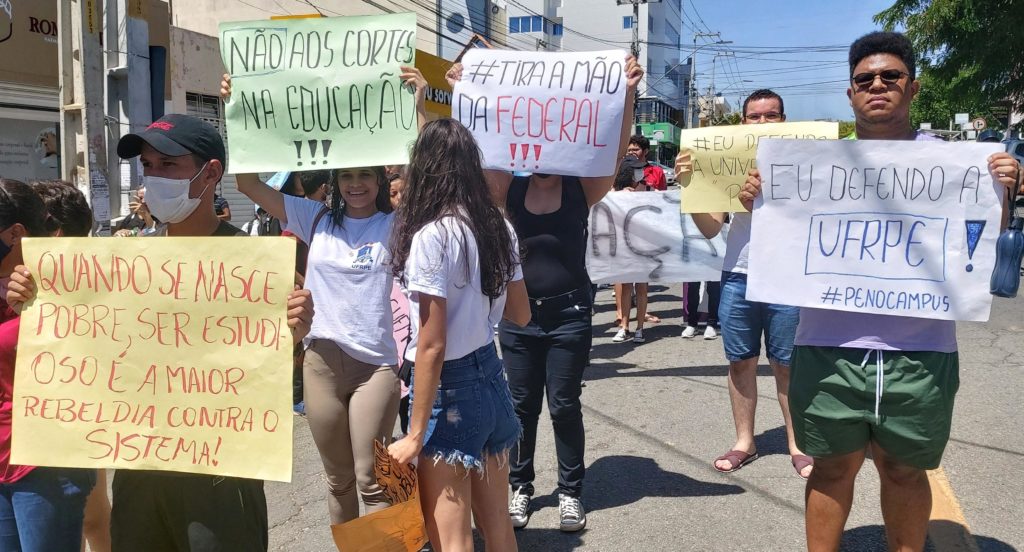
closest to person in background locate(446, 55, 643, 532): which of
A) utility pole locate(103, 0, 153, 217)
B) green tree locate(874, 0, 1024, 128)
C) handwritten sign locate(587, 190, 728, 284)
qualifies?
handwritten sign locate(587, 190, 728, 284)

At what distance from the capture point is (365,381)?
3137 millimetres

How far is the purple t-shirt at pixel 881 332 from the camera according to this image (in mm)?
2764

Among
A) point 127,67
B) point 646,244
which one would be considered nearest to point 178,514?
point 127,67

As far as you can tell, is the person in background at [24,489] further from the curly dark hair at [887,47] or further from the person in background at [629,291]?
the person in background at [629,291]

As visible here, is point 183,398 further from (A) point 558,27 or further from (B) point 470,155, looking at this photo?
(A) point 558,27

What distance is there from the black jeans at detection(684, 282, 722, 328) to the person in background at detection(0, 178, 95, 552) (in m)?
6.72

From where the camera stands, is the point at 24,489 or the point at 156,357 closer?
the point at 156,357

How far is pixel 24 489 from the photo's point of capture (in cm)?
241

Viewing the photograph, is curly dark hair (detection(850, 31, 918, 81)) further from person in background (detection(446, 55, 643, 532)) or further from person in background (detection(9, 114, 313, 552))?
person in background (detection(9, 114, 313, 552))

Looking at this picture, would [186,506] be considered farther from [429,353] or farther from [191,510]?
[429,353]

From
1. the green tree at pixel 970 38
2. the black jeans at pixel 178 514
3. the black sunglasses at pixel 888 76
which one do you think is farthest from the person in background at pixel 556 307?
the green tree at pixel 970 38

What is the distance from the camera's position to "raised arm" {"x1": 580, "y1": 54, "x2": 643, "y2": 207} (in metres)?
3.67

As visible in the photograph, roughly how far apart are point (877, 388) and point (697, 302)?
5.77 metres

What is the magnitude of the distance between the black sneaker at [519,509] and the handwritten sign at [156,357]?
191cm
